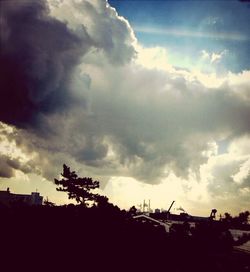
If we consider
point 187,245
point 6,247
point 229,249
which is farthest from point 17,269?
point 229,249

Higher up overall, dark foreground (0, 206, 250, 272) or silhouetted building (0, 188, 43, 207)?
silhouetted building (0, 188, 43, 207)

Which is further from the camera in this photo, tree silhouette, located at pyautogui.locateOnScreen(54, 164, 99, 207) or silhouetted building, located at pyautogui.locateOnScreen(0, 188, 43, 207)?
tree silhouette, located at pyautogui.locateOnScreen(54, 164, 99, 207)

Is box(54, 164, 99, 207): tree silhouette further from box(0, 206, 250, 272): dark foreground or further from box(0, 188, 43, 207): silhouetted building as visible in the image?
box(0, 206, 250, 272): dark foreground

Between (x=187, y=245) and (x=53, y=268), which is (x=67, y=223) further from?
(x=187, y=245)

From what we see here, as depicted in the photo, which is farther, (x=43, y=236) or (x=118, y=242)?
(x=118, y=242)

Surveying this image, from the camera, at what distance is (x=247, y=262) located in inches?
787

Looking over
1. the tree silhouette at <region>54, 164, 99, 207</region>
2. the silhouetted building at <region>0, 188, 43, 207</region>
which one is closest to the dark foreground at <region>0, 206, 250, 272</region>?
the silhouetted building at <region>0, 188, 43, 207</region>

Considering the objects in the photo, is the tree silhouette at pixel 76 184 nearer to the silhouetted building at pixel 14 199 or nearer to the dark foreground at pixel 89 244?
the silhouetted building at pixel 14 199

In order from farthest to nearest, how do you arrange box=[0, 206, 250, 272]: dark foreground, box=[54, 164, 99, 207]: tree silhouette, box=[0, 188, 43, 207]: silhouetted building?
1. box=[54, 164, 99, 207]: tree silhouette
2. box=[0, 188, 43, 207]: silhouetted building
3. box=[0, 206, 250, 272]: dark foreground

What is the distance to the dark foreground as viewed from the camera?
10180 millimetres

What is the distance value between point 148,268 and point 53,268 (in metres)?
5.10

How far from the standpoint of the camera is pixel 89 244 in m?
11.8

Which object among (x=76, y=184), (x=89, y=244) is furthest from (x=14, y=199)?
(x=89, y=244)

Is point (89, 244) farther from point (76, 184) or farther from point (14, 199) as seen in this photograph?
point (14, 199)
